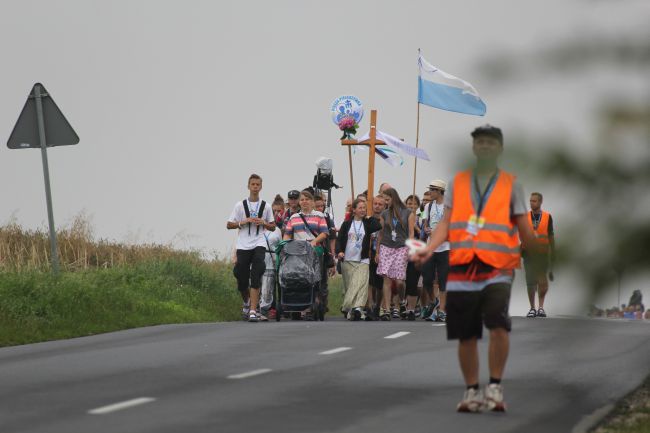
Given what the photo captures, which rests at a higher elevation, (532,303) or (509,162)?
(509,162)

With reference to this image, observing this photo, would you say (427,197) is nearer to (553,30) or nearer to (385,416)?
(385,416)

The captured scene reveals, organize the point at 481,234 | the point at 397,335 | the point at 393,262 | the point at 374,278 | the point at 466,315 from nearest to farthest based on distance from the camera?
the point at 481,234 → the point at 466,315 → the point at 397,335 → the point at 393,262 → the point at 374,278

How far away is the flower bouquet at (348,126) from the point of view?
29.2 meters

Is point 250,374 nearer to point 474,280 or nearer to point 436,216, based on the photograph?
point 474,280

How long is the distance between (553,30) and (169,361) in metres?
9.96

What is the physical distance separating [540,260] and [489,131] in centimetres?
29

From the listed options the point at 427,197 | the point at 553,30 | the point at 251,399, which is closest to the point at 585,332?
the point at 553,30

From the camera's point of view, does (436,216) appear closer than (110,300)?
No

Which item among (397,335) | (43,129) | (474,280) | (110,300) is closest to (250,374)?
(474,280)

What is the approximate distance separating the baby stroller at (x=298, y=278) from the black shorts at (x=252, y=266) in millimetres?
339

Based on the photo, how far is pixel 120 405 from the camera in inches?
342

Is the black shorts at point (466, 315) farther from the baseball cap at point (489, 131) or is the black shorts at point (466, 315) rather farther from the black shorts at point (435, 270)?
the black shorts at point (435, 270)

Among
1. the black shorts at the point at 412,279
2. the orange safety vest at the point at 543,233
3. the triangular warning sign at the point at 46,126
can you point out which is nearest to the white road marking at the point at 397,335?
the black shorts at the point at 412,279

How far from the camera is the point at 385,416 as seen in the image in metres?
8.34
